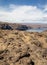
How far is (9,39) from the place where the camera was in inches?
989

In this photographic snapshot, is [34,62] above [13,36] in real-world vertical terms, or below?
below

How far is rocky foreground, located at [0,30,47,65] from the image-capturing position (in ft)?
71.2

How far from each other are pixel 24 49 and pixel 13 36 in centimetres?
384

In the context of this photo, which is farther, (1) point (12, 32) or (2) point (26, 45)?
(1) point (12, 32)

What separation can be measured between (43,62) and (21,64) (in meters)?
2.87

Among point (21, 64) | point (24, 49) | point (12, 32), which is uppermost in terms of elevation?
point (12, 32)

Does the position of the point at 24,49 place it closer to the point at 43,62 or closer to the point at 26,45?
the point at 26,45

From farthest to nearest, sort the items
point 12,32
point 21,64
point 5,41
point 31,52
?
point 12,32
point 5,41
point 31,52
point 21,64

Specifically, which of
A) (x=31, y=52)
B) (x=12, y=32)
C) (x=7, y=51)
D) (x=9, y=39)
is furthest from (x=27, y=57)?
(x=12, y=32)

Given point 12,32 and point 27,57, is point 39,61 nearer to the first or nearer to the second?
point 27,57

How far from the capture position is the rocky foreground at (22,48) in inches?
854

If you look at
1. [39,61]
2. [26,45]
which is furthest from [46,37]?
[39,61]

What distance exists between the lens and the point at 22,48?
23.1 metres

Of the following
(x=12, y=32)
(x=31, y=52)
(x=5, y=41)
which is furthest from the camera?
(x=12, y=32)
